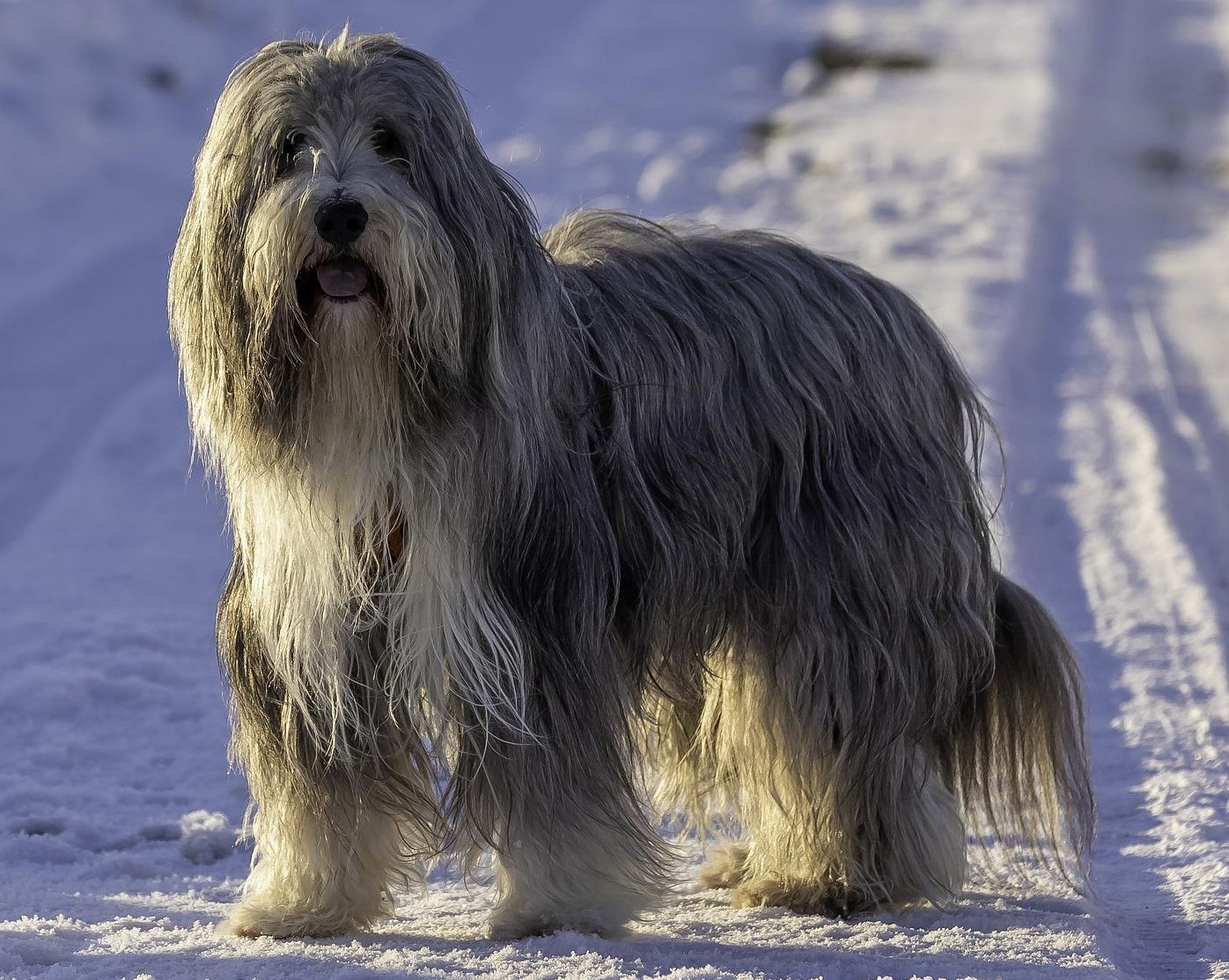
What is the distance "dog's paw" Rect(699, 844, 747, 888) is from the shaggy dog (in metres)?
→ 0.01

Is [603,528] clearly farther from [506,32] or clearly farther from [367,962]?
[506,32]

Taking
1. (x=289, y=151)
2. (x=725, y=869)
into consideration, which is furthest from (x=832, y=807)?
(x=289, y=151)

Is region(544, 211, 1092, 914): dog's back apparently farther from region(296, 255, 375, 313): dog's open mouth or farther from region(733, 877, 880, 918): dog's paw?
region(296, 255, 375, 313): dog's open mouth

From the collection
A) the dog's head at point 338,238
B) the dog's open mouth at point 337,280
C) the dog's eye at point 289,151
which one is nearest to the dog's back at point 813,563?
the dog's head at point 338,238

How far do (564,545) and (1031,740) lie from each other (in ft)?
4.34

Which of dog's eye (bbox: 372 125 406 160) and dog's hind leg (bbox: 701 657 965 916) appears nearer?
dog's eye (bbox: 372 125 406 160)

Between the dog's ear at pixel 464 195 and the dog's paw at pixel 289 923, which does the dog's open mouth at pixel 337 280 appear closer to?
the dog's ear at pixel 464 195

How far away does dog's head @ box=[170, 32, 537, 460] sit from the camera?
315 cm

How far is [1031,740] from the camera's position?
13.7 feet

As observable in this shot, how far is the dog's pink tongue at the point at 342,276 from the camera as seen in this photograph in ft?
10.4

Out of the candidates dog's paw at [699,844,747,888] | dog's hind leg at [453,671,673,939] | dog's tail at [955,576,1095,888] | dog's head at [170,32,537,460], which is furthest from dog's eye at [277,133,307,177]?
dog's paw at [699,844,747,888]

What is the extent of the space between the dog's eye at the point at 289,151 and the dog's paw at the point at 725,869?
6.63 feet

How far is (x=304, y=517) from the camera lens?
3.44 meters

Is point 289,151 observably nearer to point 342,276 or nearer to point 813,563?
point 342,276
